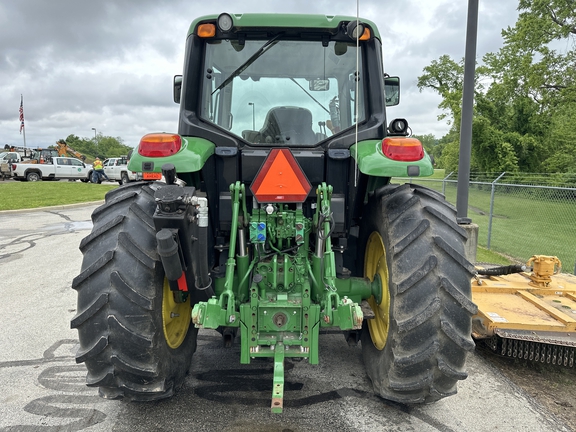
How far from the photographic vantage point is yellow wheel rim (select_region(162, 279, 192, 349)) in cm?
283

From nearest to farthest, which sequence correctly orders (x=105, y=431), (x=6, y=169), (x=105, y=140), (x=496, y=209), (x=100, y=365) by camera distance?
(x=100, y=365), (x=105, y=431), (x=496, y=209), (x=6, y=169), (x=105, y=140)

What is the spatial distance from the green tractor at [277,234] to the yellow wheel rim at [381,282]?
2 cm

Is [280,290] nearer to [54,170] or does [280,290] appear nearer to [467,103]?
[467,103]

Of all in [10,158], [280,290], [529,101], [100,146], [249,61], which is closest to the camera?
[280,290]

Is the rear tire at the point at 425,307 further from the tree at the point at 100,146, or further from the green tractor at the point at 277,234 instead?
the tree at the point at 100,146

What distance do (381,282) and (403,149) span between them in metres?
0.97

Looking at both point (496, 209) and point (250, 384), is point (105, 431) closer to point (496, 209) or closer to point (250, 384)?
point (250, 384)

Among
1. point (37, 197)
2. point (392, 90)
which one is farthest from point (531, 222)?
point (37, 197)

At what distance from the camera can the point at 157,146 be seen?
9.20ft

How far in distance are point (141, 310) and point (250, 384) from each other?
1221mm

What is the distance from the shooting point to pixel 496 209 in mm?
11023

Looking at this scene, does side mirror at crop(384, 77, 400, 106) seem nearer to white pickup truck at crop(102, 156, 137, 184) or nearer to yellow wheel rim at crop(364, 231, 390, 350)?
yellow wheel rim at crop(364, 231, 390, 350)

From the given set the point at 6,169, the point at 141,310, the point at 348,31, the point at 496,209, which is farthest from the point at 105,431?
the point at 6,169

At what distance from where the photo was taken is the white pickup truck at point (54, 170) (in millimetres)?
28062
